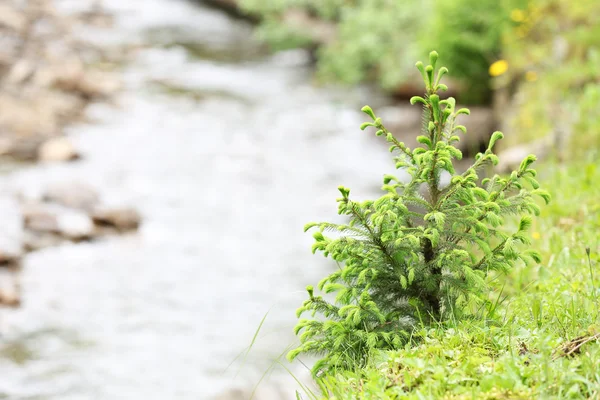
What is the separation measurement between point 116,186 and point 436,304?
8860 millimetres

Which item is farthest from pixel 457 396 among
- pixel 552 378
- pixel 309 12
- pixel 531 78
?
pixel 309 12

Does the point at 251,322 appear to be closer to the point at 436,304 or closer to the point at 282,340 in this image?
the point at 282,340

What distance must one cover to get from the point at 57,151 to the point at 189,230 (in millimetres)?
3593

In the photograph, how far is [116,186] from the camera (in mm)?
10961

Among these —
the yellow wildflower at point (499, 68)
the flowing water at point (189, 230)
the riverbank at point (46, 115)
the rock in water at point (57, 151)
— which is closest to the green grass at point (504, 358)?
the flowing water at point (189, 230)

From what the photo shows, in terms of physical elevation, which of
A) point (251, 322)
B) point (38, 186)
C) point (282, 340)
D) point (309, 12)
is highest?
point (309, 12)

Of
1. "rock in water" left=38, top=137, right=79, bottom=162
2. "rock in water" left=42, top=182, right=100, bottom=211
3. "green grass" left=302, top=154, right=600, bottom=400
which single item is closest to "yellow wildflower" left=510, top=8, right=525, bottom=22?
"rock in water" left=42, top=182, right=100, bottom=211

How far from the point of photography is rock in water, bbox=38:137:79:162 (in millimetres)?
11586

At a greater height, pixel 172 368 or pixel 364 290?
pixel 172 368

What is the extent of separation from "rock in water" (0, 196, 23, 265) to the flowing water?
0.76ft

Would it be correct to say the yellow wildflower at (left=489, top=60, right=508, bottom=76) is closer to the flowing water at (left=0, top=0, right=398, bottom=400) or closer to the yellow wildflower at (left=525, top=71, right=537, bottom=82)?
the yellow wildflower at (left=525, top=71, right=537, bottom=82)

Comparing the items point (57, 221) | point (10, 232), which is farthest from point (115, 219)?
point (10, 232)

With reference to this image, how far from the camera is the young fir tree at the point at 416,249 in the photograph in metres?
2.77

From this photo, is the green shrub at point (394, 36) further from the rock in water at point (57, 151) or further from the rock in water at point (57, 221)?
the rock in water at point (57, 221)
